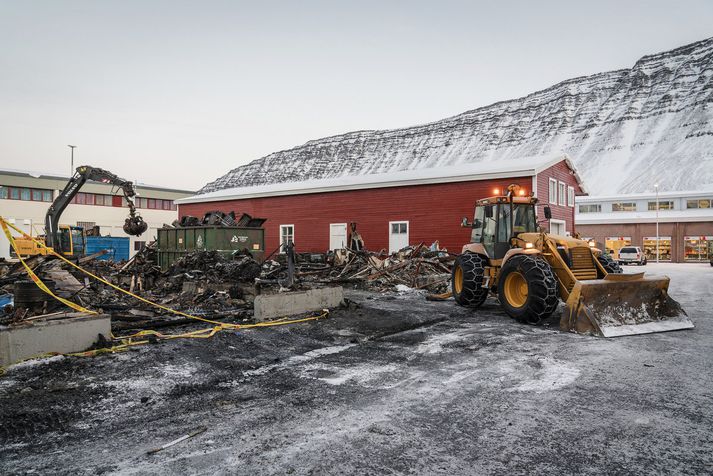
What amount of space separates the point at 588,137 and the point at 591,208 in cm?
7598

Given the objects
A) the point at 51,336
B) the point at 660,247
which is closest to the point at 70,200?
the point at 51,336

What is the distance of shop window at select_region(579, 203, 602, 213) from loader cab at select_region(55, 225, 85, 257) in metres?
49.1

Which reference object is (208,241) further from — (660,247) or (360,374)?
(660,247)

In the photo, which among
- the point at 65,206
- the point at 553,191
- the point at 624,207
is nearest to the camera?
the point at 65,206

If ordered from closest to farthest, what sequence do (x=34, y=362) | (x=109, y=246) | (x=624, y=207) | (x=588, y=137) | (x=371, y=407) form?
(x=371, y=407)
(x=34, y=362)
(x=109, y=246)
(x=624, y=207)
(x=588, y=137)

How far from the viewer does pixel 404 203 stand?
22078 mm

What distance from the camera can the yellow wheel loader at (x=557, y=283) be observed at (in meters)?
7.61

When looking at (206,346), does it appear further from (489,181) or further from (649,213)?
(649,213)

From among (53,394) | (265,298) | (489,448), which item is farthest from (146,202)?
(489,448)

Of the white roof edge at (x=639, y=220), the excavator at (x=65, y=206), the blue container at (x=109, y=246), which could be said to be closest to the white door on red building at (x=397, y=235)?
the excavator at (x=65, y=206)

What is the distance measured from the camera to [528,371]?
5.50 m

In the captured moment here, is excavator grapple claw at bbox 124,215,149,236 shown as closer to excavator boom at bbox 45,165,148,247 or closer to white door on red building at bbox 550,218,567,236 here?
excavator boom at bbox 45,165,148,247

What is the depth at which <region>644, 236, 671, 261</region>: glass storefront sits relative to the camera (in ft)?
138

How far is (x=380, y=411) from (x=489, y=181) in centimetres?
1676
